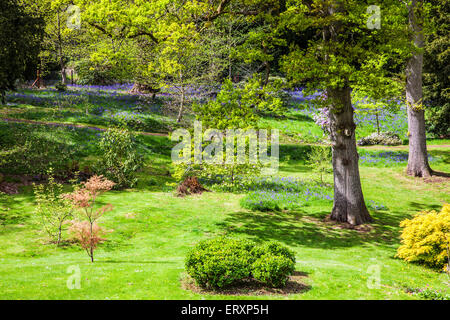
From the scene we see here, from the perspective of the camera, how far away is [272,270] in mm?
7809

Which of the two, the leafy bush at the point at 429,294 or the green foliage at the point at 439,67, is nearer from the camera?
the leafy bush at the point at 429,294

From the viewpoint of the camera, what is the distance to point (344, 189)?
47.0 feet

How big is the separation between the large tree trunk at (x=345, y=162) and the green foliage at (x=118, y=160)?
9698 mm

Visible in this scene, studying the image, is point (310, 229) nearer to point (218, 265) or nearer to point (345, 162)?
point (345, 162)

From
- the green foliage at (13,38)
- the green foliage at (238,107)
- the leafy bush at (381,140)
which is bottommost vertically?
the leafy bush at (381,140)

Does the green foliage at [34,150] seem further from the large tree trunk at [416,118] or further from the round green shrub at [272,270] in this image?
the large tree trunk at [416,118]

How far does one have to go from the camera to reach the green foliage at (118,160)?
61.5 ft

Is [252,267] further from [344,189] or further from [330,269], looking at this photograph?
[344,189]

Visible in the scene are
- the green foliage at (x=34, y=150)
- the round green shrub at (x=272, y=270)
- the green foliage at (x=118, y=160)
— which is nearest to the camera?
the round green shrub at (x=272, y=270)

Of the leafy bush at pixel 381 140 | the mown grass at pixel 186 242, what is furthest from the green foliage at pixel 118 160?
the leafy bush at pixel 381 140

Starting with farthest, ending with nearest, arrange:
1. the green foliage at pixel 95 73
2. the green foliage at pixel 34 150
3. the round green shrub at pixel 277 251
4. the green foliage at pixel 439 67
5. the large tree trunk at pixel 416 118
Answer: the green foliage at pixel 95 73, the green foliage at pixel 439 67, the large tree trunk at pixel 416 118, the green foliage at pixel 34 150, the round green shrub at pixel 277 251

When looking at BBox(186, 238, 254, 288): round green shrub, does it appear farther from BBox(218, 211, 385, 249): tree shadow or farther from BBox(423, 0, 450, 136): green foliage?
BBox(423, 0, 450, 136): green foliage

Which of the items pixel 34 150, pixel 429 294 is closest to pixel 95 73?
pixel 34 150
